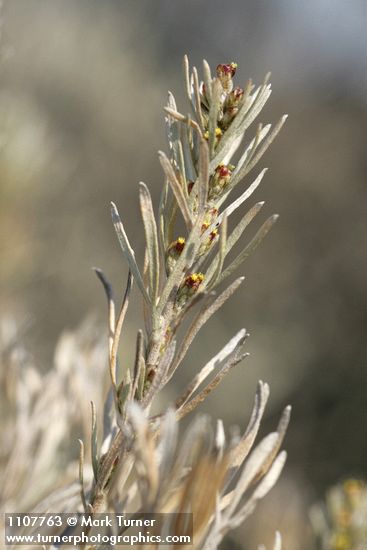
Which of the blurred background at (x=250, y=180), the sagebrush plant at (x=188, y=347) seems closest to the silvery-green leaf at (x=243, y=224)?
the sagebrush plant at (x=188, y=347)

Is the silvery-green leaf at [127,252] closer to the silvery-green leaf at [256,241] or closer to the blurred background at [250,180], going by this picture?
the silvery-green leaf at [256,241]

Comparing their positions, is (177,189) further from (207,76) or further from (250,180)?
(250,180)

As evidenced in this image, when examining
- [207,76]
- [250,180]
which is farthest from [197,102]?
[250,180]

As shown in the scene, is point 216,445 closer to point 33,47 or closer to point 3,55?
point 3,55

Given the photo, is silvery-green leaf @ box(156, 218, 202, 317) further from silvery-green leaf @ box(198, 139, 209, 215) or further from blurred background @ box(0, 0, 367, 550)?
blurred background @ box(0, 0, 367, 550)

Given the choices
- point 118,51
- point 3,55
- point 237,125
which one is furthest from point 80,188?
point 237,125

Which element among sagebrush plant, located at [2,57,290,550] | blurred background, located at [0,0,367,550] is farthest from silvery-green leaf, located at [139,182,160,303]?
blurred background, located at [0,0,367,550]
